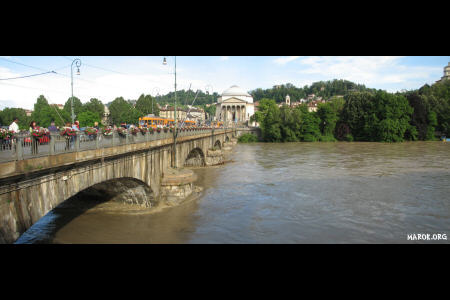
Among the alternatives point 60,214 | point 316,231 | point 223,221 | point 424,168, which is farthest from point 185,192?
point 424,168

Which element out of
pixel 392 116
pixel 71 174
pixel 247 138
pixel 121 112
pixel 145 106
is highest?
pixel 145 106

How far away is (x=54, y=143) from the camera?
959 cm

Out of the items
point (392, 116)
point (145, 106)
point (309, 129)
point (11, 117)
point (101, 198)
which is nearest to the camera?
point (101, 198)

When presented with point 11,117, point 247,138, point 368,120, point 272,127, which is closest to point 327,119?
point 368,120

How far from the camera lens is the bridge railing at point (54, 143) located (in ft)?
26.9

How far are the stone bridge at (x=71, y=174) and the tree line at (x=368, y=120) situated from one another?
66418 millimetres

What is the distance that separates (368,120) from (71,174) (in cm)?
8501

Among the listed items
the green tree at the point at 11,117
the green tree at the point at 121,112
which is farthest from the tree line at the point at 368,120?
the green tree at the point at 11,117

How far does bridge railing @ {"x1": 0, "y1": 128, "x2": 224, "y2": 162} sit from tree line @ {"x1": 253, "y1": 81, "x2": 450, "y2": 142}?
7197cm

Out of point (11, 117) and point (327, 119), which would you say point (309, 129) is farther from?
point (11, 117)

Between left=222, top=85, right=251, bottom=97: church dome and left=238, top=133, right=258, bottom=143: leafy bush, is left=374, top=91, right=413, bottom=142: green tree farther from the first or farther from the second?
left=222, top=85, right=251, bottom=97: church dome

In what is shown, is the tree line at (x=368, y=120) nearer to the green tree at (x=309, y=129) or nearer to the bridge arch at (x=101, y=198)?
the green tree at (x=309, y=129)

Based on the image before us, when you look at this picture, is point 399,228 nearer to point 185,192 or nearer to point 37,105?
point 185,192

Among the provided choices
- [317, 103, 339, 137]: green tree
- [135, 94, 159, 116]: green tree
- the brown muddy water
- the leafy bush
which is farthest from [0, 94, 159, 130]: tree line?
the brown muddy water
